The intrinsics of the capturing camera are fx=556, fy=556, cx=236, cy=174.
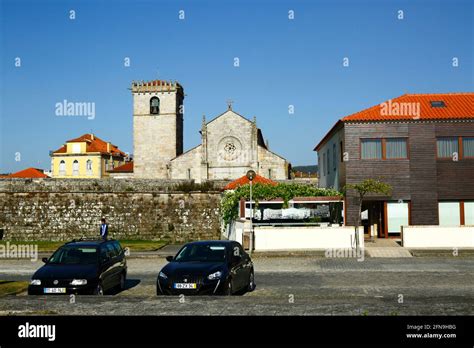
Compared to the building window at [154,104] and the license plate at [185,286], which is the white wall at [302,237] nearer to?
the license plate at [185,286]

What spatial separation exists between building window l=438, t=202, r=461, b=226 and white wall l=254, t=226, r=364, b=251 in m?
7.55

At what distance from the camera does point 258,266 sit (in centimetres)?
2102

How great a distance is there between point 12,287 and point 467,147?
78.1 ft

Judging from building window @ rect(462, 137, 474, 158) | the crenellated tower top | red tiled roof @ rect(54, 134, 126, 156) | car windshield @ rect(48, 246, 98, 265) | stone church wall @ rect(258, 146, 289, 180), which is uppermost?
the crenellated tower top

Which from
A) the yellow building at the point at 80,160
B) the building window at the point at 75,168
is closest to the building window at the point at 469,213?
the yellow building at the point at 80,160

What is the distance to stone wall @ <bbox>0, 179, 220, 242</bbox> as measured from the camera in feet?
131

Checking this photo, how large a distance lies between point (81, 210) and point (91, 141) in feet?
175

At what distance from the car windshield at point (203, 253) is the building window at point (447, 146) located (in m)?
19.2

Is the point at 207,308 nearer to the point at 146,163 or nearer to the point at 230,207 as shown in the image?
the point at 230,207

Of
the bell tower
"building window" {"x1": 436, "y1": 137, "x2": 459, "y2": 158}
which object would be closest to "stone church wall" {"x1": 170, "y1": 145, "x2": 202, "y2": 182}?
the bell tower

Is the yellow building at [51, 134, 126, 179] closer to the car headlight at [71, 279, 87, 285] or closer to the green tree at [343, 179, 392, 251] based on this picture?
the green tree at [343, 179, 392, 251]

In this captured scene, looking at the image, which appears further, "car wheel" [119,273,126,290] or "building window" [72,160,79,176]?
"building window" [72,160,79,176]

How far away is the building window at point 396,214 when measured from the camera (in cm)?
2955
